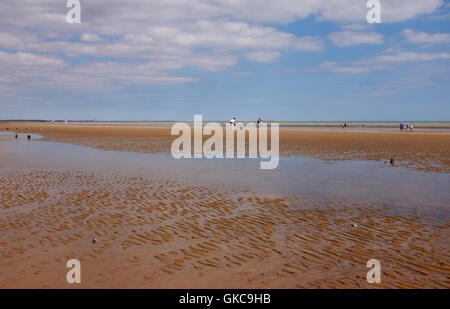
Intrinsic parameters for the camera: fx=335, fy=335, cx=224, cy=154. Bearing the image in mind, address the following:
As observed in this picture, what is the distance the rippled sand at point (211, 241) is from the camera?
5.96 meters

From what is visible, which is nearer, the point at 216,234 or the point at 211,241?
the point at 211,241

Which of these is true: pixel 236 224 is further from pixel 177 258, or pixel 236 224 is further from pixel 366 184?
pixel 366 184

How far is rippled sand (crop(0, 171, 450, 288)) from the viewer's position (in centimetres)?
596

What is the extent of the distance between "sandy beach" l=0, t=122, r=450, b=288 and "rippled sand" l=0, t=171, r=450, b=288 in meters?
0.03

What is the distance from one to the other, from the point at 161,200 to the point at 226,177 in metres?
4.88

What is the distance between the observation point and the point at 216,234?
8.17 meters

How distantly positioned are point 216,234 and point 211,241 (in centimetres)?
48

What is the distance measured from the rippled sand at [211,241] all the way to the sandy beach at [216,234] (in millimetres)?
26

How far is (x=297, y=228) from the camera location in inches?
340

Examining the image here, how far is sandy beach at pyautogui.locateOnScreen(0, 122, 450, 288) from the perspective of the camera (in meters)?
6.02

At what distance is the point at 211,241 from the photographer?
304 inches
